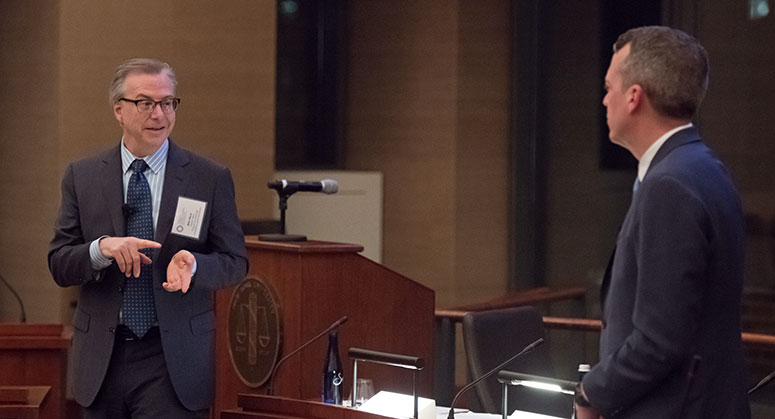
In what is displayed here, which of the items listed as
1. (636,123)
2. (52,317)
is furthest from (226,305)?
(52,317)

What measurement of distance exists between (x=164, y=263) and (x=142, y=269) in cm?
6

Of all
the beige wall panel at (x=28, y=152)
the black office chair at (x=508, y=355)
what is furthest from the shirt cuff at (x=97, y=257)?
the beige wall panel at (x=28, y=152)

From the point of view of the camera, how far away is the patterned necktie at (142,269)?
2.75 meters

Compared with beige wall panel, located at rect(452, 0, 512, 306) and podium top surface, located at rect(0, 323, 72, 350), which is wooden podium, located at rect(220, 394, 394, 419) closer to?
podium top surface, located at rect(0, 323, 72, 350)

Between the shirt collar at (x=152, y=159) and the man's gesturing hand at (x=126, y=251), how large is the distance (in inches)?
11.5

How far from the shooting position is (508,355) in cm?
396

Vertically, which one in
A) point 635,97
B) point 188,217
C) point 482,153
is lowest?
point 188,217

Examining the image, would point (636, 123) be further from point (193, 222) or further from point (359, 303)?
point (359, 303)

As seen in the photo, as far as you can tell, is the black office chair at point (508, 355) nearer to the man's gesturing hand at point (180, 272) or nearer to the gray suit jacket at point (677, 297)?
the man's gesturing hand at point (180, 272)

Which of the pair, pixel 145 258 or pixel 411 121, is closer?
pixel 145 258

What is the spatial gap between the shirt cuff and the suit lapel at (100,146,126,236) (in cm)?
12

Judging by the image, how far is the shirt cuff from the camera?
268cm

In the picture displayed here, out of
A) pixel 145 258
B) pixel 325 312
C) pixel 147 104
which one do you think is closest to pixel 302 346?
pixel 325 312

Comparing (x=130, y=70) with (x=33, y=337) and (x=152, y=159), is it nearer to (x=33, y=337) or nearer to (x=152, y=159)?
(x=152, y=159)
